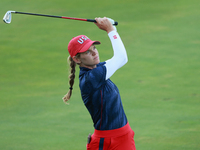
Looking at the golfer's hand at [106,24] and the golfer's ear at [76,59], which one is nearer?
the golfer's hand at [106,24]

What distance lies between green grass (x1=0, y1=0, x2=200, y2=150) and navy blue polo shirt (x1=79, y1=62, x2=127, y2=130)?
89.4 inches

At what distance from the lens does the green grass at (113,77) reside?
6.53 metres

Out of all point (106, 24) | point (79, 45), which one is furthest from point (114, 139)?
point (106, 24)

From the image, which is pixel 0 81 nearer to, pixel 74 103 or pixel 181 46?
pixel 74 103

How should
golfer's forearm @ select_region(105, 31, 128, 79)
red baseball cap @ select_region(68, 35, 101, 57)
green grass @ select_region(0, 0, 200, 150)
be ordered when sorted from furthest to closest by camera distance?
green grass @ select_region(0, 0, 200, 150)
red baseball cap @ select_region(68, 35, 101, 57)
golfer's forearm @ select_region(105, 31, 128, 79)

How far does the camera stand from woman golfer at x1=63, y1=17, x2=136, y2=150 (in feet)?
12.0

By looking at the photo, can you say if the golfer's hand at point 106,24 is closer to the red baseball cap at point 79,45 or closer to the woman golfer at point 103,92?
the woman golfer at point 103,92

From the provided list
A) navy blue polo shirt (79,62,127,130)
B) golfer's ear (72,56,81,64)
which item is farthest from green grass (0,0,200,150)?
golfer's ear (72,56,81,64)

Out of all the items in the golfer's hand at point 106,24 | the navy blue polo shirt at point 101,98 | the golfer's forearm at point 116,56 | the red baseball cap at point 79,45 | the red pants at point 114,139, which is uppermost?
the golfer's hand at point 106,24

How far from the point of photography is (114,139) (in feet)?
12.6

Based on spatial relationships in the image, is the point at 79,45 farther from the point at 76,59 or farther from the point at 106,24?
the point at 106,24

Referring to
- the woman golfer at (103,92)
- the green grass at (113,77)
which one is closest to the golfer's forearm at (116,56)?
the woman golfer at (103,92)

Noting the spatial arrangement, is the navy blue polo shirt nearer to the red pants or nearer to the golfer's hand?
the red pants

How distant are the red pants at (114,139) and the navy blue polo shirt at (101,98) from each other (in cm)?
5
